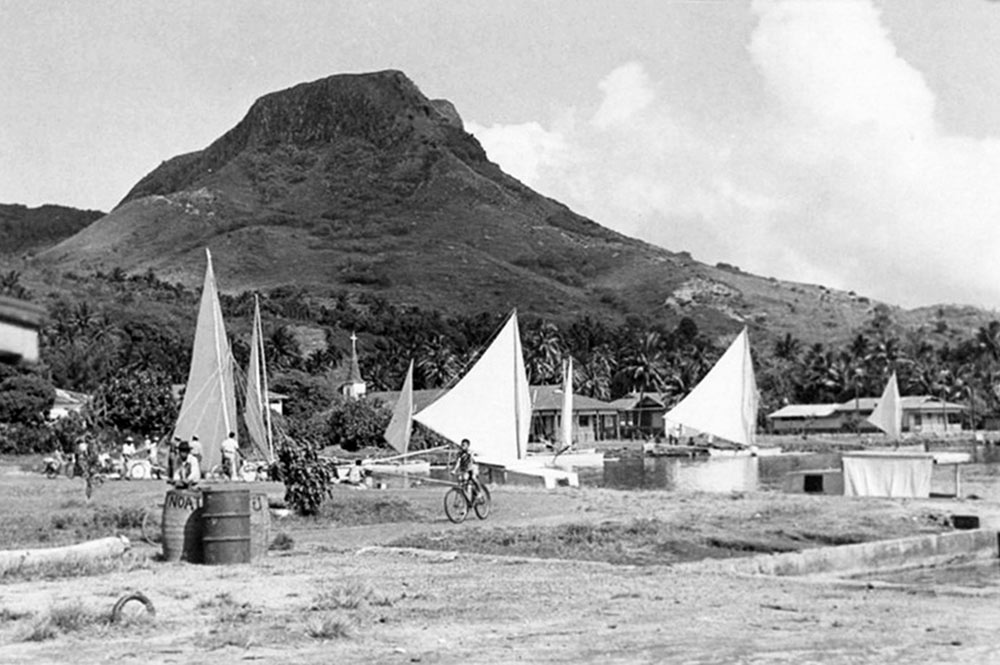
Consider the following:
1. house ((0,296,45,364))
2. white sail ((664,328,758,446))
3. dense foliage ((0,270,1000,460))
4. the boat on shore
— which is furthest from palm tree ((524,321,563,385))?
house ((0,296,45,364))

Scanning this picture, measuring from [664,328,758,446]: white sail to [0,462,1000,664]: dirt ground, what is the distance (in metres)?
36.0

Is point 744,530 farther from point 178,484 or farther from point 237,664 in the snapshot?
point 237,664

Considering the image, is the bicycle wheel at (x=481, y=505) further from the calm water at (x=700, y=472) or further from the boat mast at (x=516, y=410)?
the calm water at (x=700, y=472)

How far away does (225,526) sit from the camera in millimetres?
16109

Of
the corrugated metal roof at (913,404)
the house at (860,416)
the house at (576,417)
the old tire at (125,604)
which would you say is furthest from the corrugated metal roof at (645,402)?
the old tire at (125,604)

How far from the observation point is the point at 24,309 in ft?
9.50

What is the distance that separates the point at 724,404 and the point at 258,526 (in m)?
38.6

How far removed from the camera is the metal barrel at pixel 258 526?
54.9 feet

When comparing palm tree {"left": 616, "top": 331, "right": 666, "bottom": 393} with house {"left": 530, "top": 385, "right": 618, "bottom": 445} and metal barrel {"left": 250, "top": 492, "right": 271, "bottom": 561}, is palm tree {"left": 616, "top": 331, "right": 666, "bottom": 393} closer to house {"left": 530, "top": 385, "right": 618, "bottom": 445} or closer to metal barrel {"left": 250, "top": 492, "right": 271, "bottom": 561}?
house {"left": 530, "top": 385, "right": 618, "bottom": 445}

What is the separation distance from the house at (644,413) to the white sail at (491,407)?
78785mm

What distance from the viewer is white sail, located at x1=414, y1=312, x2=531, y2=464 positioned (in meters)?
43.6

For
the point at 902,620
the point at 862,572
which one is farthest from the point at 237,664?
the point at 862,572

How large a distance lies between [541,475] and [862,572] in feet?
74.0

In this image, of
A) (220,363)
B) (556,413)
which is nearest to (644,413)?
(556,413)
